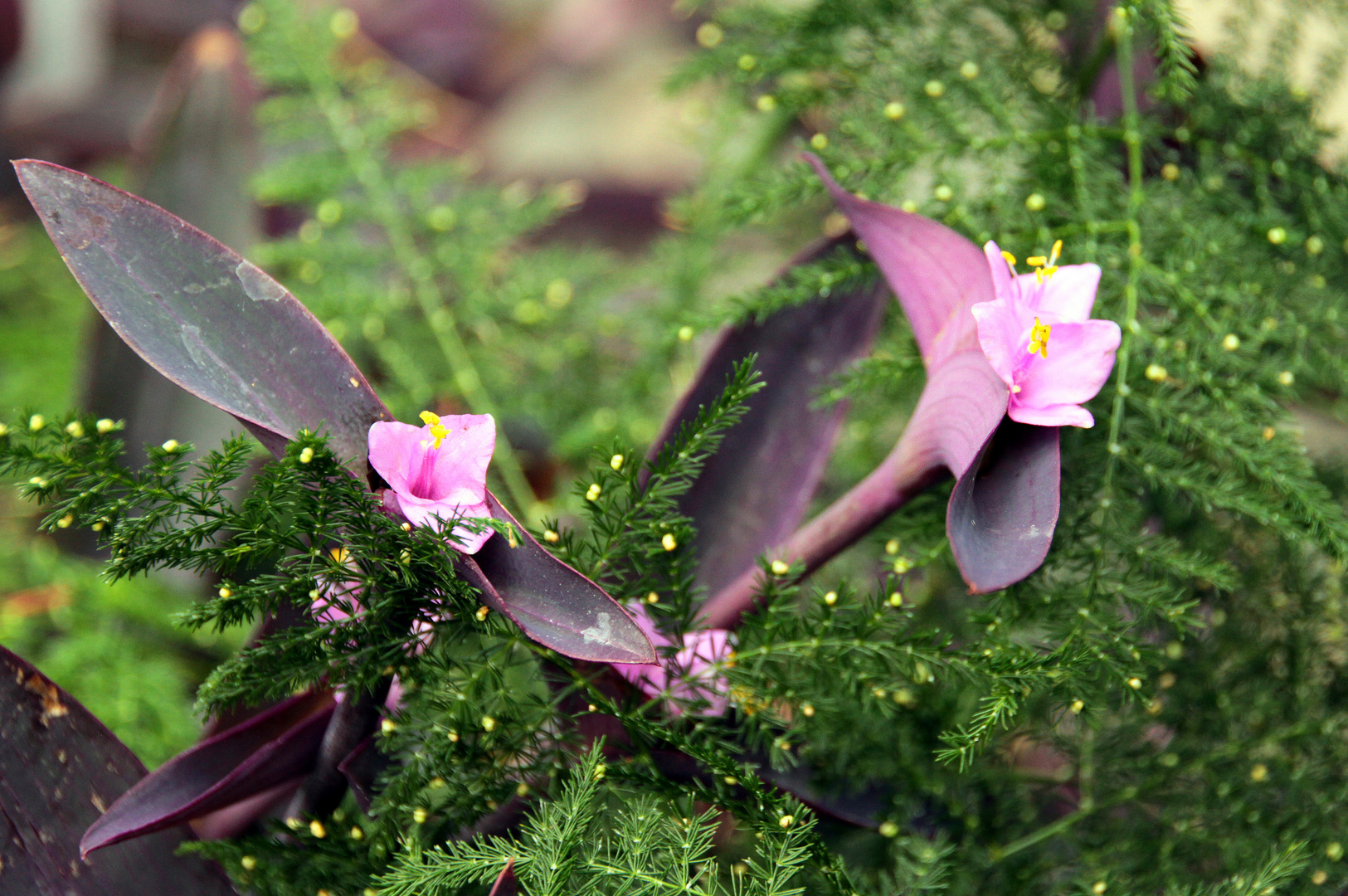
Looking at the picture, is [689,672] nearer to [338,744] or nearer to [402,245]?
[338,744]

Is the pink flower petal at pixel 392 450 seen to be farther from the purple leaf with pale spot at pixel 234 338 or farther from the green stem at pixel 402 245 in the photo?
the green stem at pixel 402 245

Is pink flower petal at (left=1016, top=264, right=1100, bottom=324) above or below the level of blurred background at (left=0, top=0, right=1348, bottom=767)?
above

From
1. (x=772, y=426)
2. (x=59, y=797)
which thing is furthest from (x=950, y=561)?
(x=59, y=797)

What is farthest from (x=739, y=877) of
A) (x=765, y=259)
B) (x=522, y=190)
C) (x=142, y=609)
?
(x=765, y=259)

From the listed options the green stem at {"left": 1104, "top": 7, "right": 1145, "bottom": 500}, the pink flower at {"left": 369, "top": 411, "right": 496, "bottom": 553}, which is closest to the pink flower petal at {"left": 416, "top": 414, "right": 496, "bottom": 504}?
the pink flower at {"left": 369, "top": 411, "right": 496, "bottom": 553}

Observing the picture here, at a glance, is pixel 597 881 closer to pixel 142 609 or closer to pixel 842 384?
pixel 842 384

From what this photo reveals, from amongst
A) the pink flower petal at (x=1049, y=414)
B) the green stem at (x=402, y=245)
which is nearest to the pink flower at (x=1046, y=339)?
the pink flower petal at (x=1049, y=414)

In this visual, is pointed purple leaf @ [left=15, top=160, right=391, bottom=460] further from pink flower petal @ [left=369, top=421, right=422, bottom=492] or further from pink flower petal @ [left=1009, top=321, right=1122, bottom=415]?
pink flower petal @ [left=1009, top=321, right=1122, bottom=415]
